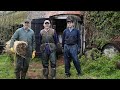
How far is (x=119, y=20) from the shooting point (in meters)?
13.3

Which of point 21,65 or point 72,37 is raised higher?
point 72,37

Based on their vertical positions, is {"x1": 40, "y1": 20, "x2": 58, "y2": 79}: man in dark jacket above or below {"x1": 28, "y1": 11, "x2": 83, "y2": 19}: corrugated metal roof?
below

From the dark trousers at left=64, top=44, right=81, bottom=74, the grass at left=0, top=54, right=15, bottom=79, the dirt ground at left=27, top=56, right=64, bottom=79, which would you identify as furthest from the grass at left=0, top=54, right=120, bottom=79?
the dirt ground at left=27, top=56, right=64, bottom=79

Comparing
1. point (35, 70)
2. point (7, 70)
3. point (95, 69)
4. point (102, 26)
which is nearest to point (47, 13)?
point (102, 26)

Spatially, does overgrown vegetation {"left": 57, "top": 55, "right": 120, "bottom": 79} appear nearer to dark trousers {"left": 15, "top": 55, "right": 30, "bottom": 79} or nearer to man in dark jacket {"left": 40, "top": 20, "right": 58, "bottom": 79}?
man in dark jacket {"left": 40, "top": 20, "right": 58, "bottom": 79}

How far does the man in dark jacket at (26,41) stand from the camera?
29.2ft

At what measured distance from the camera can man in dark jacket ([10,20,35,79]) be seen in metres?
8.91

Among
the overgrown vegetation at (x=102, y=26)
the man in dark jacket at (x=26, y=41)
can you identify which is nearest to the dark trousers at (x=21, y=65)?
the man in dark jacket at (x=26, y=41)

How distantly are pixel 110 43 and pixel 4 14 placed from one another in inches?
229

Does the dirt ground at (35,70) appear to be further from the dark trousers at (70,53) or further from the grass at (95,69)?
the dark trousers at (70,53)

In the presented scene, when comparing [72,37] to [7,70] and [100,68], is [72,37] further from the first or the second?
[7,70]

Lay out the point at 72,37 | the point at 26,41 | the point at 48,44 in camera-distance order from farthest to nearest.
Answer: the point at 72,37, the point at 48,44, the point at 26,41

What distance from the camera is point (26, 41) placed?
9031 mm
